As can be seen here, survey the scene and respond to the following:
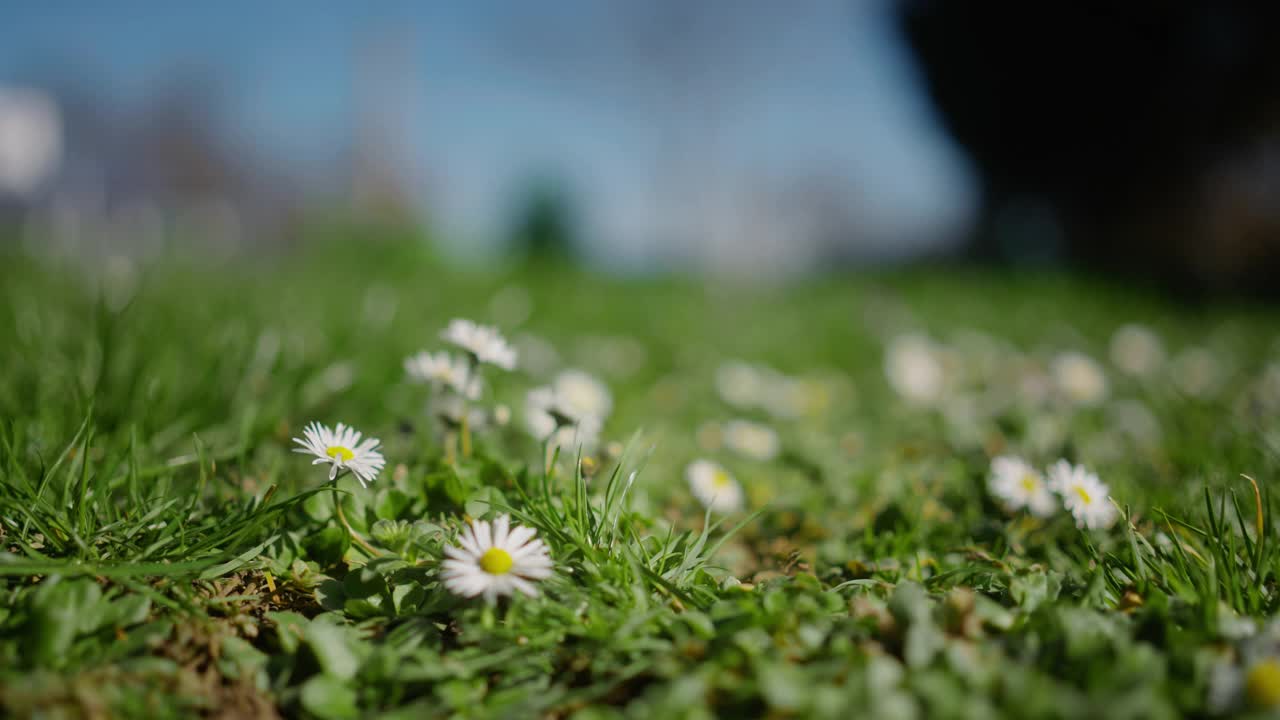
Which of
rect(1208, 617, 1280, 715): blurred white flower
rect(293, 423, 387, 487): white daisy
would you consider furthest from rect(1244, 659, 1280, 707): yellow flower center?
rect(293, 423, 387, 487): white daisy

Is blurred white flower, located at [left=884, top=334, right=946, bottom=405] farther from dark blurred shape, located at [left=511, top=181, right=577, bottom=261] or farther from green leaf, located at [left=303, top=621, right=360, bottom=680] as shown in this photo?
dark blurred shape, located at [left=511, top=181, right=577, bottom=261]

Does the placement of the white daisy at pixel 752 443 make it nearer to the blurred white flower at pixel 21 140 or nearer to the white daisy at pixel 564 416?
the white daisy at pixel 564 416

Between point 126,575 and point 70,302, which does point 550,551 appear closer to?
point 126,575

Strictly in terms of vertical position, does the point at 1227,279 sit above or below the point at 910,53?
below

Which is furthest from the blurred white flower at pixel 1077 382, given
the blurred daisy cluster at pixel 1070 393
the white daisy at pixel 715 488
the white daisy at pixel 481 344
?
the white daisy at pixel 481 344

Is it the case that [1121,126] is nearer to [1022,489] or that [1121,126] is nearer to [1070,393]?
[1070,393]

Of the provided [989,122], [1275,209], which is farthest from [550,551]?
[989,122]

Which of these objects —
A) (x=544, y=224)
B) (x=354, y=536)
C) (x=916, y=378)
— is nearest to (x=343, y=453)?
(x=354, y=536)
